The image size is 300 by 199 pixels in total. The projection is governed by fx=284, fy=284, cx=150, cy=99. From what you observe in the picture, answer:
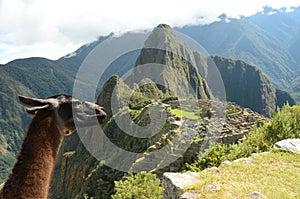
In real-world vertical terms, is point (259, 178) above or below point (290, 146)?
above

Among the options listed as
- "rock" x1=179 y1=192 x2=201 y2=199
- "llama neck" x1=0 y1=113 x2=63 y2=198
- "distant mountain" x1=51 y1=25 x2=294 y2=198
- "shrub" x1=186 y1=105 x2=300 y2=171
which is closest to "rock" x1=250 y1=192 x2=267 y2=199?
"rock" x1=179 y1=192 x2=201 y2=199

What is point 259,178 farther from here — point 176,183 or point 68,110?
point 68,110

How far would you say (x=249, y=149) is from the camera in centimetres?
1174

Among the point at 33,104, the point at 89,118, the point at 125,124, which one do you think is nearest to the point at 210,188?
the point at 89,118

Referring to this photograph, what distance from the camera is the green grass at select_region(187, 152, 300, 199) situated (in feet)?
19.5

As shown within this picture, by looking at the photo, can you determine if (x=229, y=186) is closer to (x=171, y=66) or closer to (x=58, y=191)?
(x=58, y=191)

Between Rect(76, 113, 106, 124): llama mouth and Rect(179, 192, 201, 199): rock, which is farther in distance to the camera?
Rect(179, 192, 201, 199): rock

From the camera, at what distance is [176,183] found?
22.1 ft

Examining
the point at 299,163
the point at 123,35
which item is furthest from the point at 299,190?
the point at 123,35

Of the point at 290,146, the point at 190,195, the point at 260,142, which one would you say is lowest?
the point at 260,142

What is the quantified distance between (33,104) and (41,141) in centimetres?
54

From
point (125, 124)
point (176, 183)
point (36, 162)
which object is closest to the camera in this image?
point (36, 162)

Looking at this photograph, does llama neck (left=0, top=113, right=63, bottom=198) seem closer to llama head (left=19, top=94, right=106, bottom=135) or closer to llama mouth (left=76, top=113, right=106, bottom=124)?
llama head (left=19, top=94, right=106, bottom=135)

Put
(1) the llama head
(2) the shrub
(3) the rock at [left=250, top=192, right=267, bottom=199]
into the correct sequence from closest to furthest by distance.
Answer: (1) the llama head → (3) the rock at [left=250, top=192, right=267, bottom=199] → (2) the shrub
